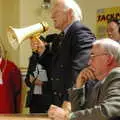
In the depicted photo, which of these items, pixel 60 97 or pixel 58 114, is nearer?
pixel 58 114

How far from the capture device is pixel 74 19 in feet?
8.50

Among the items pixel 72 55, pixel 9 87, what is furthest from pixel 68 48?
pixel 9 87

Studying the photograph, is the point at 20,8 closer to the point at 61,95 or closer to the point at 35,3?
the point at 35,3

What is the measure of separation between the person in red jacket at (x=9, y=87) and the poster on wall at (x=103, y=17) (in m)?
1.03

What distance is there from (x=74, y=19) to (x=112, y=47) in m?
0.78

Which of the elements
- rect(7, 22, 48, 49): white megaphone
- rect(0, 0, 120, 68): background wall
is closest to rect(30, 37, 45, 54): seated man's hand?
rect(7, 22, 48, 49): white megaphone

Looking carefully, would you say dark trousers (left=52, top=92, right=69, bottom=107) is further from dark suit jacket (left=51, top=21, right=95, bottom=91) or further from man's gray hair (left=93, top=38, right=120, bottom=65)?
man's gray hair (left=93, top=38, right=120, bottom=65)

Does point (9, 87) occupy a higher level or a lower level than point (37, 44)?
lower

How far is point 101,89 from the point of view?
182 centimetres

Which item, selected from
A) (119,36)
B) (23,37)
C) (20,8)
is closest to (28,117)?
(23,37)

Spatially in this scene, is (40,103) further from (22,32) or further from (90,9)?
(90,9)

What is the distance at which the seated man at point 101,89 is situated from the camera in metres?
1.65

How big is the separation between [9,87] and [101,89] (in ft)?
5.94

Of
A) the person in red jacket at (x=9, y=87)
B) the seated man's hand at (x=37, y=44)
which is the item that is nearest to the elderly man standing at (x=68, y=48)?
the seated man's hand at (x=37, y=44)
